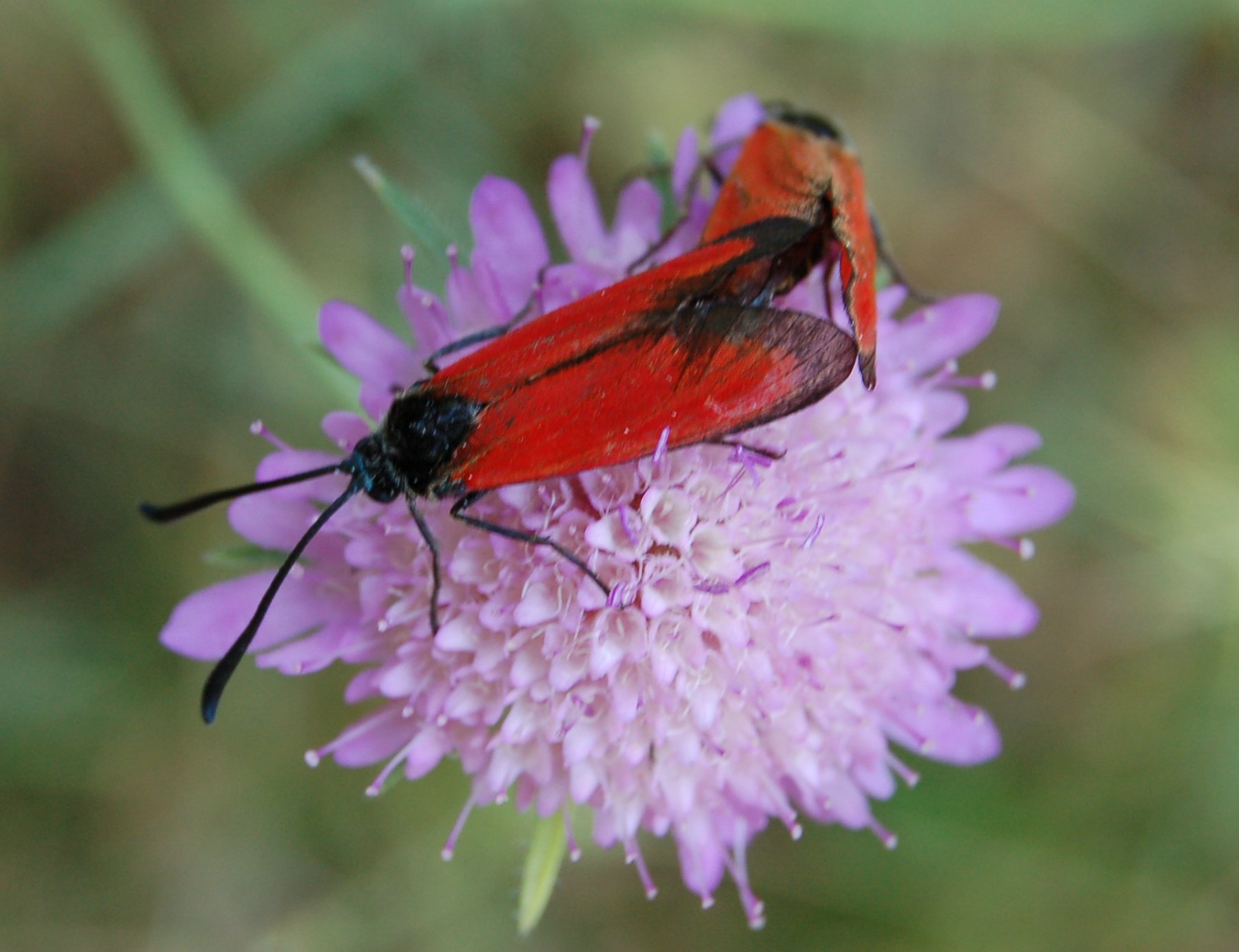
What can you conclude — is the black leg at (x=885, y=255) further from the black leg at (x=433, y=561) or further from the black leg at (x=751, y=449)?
the black leg at (x=433, y=561)

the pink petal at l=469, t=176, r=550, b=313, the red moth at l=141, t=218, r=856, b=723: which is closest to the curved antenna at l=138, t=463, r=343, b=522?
the red moth at l=141, t=218, r=856, b=723

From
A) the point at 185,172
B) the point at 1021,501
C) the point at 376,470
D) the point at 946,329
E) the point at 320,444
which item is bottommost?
the point at 1021,501

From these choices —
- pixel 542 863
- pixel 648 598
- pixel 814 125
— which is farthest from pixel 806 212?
pixel 542 863

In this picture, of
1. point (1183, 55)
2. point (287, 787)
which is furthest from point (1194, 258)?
point (287, 787)

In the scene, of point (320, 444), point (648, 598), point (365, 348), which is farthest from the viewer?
point (320, 444)

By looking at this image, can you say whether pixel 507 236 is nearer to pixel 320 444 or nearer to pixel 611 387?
pixel 611 387

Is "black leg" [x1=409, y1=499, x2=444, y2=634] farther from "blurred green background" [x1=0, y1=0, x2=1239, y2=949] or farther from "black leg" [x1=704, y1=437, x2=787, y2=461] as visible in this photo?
"blurred green background" [x1=0, y1=0, x2=1239, y2=949]

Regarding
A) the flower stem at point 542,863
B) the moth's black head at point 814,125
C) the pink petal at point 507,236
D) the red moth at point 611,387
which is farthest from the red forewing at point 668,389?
the flower stem at point 542,863

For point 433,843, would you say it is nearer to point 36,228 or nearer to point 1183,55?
point 36,228
